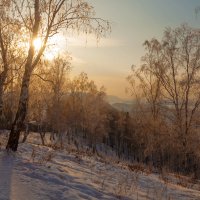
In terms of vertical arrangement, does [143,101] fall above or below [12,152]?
above

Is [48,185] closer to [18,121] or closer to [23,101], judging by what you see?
[18,121]

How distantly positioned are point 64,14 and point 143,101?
33.5m

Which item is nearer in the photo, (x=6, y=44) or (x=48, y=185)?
(x=48, y=185)

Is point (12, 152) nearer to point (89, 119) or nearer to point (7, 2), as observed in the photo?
point (7, 2)

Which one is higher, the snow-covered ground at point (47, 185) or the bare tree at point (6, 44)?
the bare tree at point (6, 44)

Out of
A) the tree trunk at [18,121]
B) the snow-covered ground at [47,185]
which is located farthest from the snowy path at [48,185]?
the tree trunk at [18,121]

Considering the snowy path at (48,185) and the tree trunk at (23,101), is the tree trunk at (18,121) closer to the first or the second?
the tree trunk at (23,101)

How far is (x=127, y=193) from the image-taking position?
9.41 metres

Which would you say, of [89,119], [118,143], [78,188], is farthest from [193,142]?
[118,143]

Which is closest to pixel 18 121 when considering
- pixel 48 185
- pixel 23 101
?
pixel 23 101

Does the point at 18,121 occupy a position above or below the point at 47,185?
above

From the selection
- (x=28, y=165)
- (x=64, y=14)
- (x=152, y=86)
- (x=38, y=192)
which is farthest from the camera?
(x=152, y=86)

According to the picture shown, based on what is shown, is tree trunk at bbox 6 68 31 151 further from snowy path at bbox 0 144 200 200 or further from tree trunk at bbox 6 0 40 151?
snowy path at bbox 0 144 200 200

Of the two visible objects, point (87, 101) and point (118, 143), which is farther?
point (118, 143)
